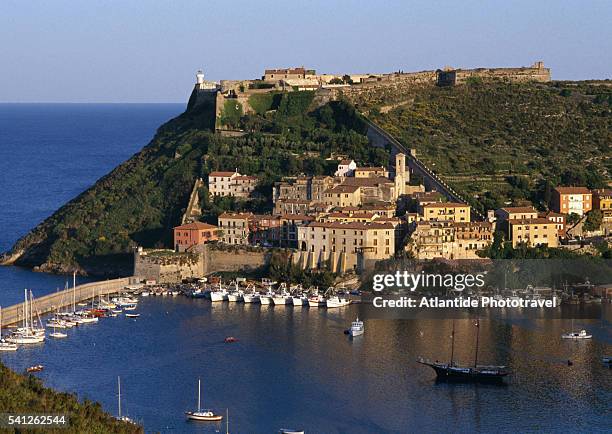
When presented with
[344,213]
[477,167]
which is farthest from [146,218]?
[477,167]

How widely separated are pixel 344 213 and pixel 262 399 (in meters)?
15.5

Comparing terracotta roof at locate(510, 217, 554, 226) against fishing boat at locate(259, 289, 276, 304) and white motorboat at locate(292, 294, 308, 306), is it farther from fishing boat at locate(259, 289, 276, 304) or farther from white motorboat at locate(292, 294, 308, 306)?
fishing boat at locate(259, 289, 276, 304)

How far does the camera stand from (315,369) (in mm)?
36188

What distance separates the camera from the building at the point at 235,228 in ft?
162

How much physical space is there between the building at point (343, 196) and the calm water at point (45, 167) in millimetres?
8859

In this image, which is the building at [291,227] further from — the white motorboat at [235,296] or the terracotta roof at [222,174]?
the terracotta roof at [222,174]

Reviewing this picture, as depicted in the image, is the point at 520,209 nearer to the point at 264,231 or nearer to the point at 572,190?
the point at 572,190

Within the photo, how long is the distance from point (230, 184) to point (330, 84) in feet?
38.3

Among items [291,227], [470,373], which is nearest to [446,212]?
[291,227]

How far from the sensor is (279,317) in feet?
139

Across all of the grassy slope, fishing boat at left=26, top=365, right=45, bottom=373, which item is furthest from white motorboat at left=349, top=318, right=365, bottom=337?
the grassy slope

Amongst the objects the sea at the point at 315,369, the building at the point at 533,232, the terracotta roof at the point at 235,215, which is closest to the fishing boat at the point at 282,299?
the sea at the point at 315,369

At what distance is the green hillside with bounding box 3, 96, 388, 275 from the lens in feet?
169

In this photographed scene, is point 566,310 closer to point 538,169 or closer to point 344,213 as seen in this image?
point 344,213
